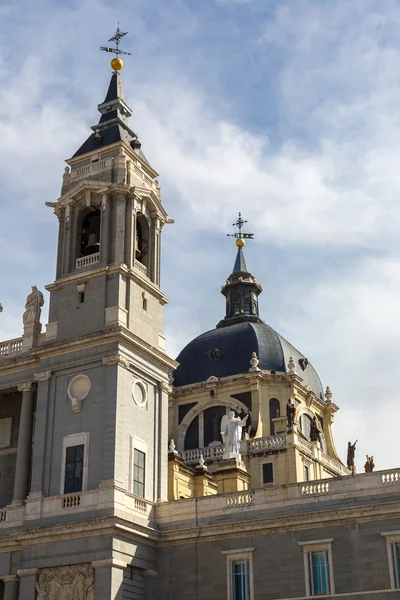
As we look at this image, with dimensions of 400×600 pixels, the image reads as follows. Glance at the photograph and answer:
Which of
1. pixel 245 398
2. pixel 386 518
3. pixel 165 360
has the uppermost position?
pixel 245 398

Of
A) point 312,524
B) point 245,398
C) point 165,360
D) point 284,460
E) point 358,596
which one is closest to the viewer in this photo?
point 358,596

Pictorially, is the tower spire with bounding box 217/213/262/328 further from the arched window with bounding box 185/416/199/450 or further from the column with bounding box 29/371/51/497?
the column with bounding box 29/371/51/497

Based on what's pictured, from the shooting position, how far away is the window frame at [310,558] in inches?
1378

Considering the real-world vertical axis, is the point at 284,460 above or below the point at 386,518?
above

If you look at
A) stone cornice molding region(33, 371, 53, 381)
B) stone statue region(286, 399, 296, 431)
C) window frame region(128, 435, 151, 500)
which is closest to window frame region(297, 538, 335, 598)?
window frame region(128, 435, 151, 500)

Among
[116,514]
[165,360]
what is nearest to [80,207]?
[165,360]

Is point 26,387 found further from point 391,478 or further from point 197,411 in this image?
point 197,411

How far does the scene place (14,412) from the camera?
1788 inches

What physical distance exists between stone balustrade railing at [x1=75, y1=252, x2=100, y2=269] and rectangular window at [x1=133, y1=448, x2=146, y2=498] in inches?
351

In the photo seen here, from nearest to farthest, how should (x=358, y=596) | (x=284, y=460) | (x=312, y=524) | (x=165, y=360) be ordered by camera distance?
(x=358, y=596) → (x=312, y=524) → (x=165, y=360) → (x=284, y=460)

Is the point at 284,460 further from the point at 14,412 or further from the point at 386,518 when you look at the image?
the point at 386,518

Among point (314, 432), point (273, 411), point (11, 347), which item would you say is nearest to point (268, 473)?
point (314, 432)

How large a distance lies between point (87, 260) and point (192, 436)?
87.4 ft

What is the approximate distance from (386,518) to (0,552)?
16.2 metres
